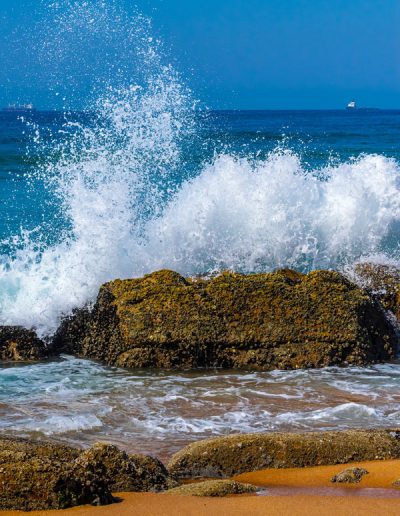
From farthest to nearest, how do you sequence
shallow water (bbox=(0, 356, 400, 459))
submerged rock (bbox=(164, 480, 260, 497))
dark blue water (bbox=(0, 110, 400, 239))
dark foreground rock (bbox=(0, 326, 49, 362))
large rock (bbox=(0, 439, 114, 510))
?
dark blue water (bbox=(0, 110, 400, 239)), dark foreground rock (bbox=(0, 326, 49, 362)), shallow water (bbox=(0, 356, 400, 459)), submerged rock (bbox=(164, 480, 260, 497)), large rock (bbox=(0, 439, 114, 510))

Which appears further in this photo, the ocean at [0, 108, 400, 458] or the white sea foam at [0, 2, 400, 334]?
the white sea foam at [0, 2, 400, 334]

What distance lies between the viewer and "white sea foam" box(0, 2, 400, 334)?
27.5 feet

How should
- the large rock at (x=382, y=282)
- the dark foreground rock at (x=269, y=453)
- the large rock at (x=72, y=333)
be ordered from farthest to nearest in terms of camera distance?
the large rock at (x=382, y=282)
the large rock at (x=72, y=333)
the dark foreground rock at (x=269, y=453)

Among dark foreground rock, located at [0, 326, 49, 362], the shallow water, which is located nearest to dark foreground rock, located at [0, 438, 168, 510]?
the shallow water

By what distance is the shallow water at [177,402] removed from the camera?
197 inches

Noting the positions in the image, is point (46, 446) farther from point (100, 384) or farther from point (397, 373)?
point (397, 373)

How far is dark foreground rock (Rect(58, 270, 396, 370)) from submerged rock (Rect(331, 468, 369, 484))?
2.81m

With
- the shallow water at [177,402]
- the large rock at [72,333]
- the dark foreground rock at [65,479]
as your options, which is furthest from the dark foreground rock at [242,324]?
the dark foreground rock at [65,479]

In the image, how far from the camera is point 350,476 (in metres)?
3.63

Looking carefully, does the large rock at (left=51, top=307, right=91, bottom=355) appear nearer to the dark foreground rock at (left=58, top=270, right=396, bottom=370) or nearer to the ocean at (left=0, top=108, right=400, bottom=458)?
the ocean at (left=0, top=108, right=400, bottom=458)

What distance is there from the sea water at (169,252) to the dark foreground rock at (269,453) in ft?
2.23

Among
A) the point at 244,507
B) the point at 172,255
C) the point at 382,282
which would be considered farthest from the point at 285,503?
the point at 172,255

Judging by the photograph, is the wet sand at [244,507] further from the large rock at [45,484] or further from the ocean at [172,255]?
the ocean at [172,255]

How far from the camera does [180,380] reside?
20.4 ft
